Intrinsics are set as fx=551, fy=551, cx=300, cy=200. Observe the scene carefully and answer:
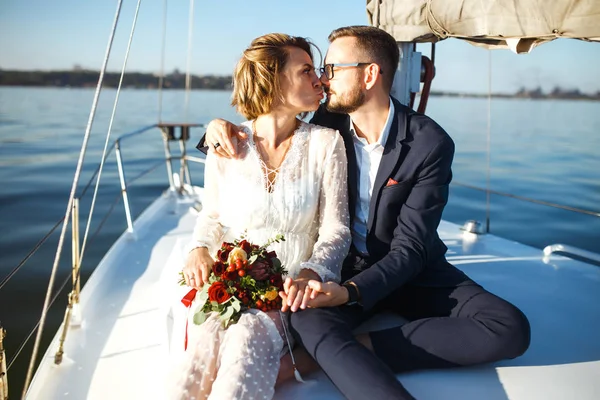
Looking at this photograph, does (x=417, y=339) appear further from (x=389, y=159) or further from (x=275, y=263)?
(x=389, y=159)

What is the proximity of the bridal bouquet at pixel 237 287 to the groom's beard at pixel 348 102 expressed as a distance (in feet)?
2.43

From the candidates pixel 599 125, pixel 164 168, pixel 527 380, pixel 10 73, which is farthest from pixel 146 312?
pixel 10 73

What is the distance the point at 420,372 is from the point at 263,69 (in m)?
1.20

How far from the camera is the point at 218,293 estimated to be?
168 cm

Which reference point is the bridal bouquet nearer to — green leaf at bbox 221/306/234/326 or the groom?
green leaf at bbox 221/306/234/326

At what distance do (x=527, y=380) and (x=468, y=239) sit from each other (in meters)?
1.67

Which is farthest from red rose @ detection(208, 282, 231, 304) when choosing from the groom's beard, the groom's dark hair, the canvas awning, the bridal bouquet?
the canvas awning

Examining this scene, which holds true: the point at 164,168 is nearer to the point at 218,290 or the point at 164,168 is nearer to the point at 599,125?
the point at 218,290

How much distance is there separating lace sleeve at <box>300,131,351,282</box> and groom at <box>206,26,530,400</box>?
97mm

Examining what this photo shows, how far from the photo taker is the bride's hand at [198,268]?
1.87m

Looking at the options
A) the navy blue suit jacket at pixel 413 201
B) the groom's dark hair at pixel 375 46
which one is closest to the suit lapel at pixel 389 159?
the navy blue suit jacket at pixel 413 201

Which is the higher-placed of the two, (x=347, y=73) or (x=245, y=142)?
(x=347, y=73)

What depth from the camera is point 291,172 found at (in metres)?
2.08

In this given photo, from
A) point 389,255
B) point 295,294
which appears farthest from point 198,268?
point 389,255
